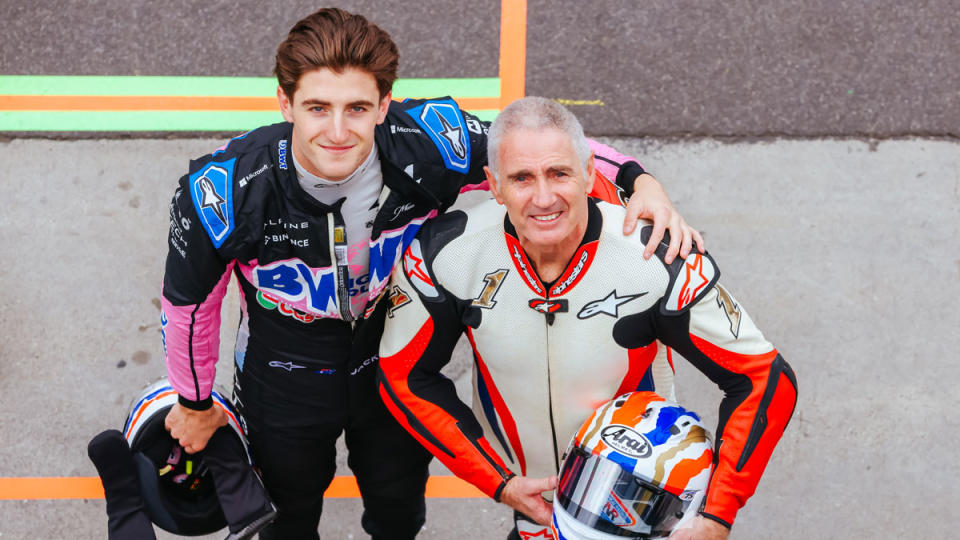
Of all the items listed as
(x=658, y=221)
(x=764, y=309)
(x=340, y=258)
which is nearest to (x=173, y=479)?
(x=340, y=258)

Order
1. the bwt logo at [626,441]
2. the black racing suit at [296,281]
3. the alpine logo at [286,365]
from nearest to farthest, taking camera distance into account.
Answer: the bwt logo at [626,441] → the black racing suit at [296,281] → the alpine logo at [286,365]

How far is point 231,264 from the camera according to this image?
10.7 feet

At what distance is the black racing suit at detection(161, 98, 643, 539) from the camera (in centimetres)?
309

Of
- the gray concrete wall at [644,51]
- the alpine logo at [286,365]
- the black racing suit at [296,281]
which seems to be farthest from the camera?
the gray concrete wall at [644,51]

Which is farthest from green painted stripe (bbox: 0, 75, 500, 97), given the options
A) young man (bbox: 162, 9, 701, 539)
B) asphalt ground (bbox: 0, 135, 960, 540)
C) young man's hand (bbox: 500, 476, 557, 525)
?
young man's hand (bbox: 500, 476, 557, 525)

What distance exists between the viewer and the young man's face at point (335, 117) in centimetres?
291

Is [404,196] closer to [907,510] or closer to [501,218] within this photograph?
[501,218]

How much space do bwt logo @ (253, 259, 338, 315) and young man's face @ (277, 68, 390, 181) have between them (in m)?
0.39

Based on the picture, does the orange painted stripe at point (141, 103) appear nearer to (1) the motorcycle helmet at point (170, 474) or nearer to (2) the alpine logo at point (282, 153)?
(1) the motorcycle helmet at point (170, 474)

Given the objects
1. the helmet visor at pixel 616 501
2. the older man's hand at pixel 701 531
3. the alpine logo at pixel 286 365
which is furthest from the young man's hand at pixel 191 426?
the older man's hand at pixel 701 531

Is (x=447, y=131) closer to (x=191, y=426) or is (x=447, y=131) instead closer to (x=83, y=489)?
(x=191, y=426)

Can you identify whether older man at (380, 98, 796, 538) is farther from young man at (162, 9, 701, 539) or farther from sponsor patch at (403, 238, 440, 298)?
young man at (162, 9, 701, 539)

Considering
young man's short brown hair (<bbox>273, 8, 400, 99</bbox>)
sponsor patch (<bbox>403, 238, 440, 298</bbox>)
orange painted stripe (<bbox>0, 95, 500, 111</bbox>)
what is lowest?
sponsor patch (<bbox>403, 238, 440, 298</bbox>)

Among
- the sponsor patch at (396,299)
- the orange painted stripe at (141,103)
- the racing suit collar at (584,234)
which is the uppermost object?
the orange painted stripe at (141,103)
